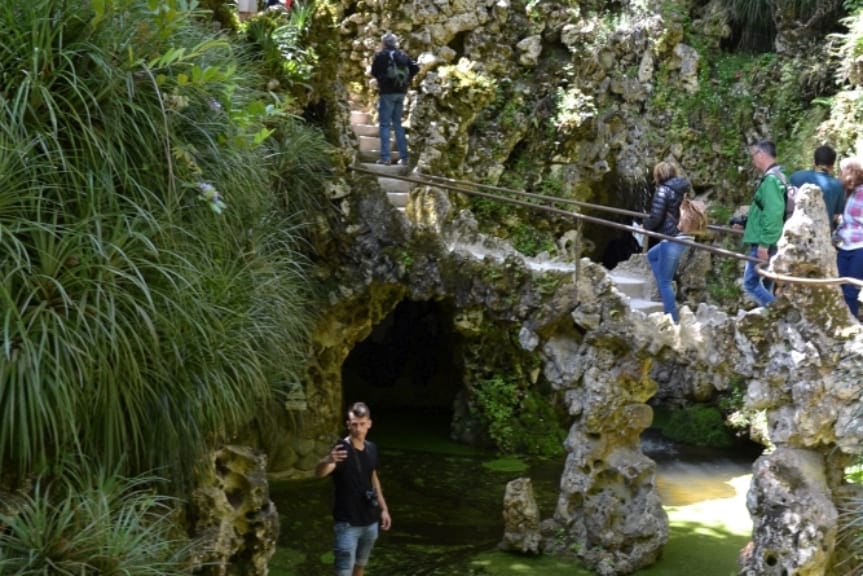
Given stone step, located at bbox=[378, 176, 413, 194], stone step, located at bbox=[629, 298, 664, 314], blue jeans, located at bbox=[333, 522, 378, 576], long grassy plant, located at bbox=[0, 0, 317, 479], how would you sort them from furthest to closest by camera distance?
stone step, located at bbox=[378, 176, 413, 194] → stone step, located at bbox=[629, 298, 664, 314] → blue jeans, located at bbox=[333, 522, 378, 576] → long grassy plant, located at bbox=[0, 0, 317, 479]

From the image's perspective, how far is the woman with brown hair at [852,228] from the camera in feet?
25.9

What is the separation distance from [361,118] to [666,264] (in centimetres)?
524

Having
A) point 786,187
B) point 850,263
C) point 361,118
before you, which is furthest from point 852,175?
point 361,118

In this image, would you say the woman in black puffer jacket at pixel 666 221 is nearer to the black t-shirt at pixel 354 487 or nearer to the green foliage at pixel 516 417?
the black t-shirt at pixel 354 487

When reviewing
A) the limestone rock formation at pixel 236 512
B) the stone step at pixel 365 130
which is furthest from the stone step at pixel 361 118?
the limestone rock formation at pixel 236 512

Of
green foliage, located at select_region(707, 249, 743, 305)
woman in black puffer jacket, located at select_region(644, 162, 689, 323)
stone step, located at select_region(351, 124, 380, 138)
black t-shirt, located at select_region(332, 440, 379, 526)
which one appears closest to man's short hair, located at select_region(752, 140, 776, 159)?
woman in black puffer jacket, located at select_region(644, 162, 689, 323)

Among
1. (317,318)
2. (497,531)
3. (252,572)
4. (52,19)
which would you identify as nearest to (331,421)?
(317,318)

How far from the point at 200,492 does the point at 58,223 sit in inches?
73.0

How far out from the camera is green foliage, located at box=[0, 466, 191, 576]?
16.1 feet

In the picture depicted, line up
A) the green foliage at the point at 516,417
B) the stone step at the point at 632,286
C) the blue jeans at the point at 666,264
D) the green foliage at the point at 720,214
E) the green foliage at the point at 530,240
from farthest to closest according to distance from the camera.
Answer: the green foliage at the point at 720,214 → the green foliage at the point at 530,240 → the green foliage at the point at 516,417 → the stone step at the point at 632,286 → the blue jeans at the point at 666,264

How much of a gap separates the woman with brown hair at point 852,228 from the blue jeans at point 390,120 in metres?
4.86

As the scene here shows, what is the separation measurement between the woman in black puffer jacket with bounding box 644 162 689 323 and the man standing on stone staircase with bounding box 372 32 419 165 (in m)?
3.26

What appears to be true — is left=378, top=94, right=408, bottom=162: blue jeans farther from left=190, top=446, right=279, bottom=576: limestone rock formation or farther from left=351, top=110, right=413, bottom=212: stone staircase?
left=190, top=446, right=279, bottom=576: limestone rock formation

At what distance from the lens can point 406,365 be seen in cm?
1582
